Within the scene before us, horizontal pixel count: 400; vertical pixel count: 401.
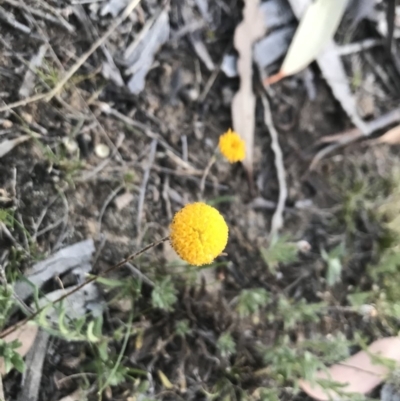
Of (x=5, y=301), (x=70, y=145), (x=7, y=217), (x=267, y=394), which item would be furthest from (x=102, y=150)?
(x=267, y=394)

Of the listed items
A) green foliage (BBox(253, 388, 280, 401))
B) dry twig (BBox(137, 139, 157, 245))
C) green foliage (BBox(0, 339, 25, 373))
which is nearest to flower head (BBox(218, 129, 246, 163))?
dry twig (BBox(137, 139, 157, 245))

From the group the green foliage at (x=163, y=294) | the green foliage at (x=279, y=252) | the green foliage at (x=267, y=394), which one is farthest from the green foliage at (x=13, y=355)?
the green foliage at (x=279, y=252)

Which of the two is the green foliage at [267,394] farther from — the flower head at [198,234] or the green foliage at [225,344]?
the flower head at [198,234]

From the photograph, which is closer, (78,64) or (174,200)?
(78,64)

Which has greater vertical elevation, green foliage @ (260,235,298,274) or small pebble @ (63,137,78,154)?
small pebble @ (63,137,78,154)

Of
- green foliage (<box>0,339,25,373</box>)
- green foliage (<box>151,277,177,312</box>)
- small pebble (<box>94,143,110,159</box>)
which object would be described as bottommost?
green foliage (<box>151,277,177,312</box>)

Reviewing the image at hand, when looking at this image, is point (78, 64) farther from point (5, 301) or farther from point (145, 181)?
point (5, 301)

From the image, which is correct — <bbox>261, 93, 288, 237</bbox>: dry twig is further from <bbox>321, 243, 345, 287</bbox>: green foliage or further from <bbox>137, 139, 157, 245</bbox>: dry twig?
<bbox>137, 139, 157, 245</bbox>: dry twig
